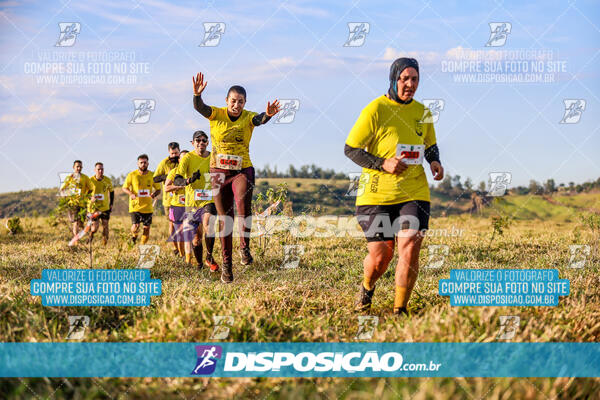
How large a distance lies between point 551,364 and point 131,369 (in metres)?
3.13

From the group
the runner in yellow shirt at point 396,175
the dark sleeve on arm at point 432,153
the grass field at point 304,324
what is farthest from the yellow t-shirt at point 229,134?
the dark sleeve on arm at point 432,153

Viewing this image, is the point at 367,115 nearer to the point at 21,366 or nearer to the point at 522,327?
the point at 522,327

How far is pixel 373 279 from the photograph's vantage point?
17.4 ft

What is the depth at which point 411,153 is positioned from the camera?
5.06m

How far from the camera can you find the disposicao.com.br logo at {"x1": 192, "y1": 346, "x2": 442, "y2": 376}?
3.64 m

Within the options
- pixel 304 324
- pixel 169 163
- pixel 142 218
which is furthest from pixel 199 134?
pixel 304 324

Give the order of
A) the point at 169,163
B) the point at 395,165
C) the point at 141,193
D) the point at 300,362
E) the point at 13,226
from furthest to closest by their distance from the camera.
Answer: the point at 13,226
the point at 141,193
the point at 169,163
the point at 395,165
the point at 300,362

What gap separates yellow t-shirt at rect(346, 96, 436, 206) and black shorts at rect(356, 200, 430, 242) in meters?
0.06

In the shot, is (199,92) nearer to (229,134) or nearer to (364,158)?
(229,134)

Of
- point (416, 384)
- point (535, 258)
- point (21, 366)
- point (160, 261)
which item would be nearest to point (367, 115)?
point (416, 384)

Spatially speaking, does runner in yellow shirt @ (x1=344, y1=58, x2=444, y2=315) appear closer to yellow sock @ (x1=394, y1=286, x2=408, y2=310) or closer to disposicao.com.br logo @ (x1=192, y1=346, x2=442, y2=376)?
yellow sock @ (x1=394, y1=286, x2=408, y2=310)

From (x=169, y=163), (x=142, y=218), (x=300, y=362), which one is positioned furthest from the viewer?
(x=142, y=218)

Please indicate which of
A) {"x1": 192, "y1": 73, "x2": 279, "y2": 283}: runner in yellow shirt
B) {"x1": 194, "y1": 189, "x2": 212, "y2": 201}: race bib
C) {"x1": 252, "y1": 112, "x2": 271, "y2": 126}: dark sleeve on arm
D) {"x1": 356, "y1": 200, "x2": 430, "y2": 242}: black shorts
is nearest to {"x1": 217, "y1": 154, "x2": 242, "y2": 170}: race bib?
{"x1": 192, "y1": 73, "x2": 279, "y2": 283}: runner in yellow shirt

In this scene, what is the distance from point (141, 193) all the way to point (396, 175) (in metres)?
8.79
